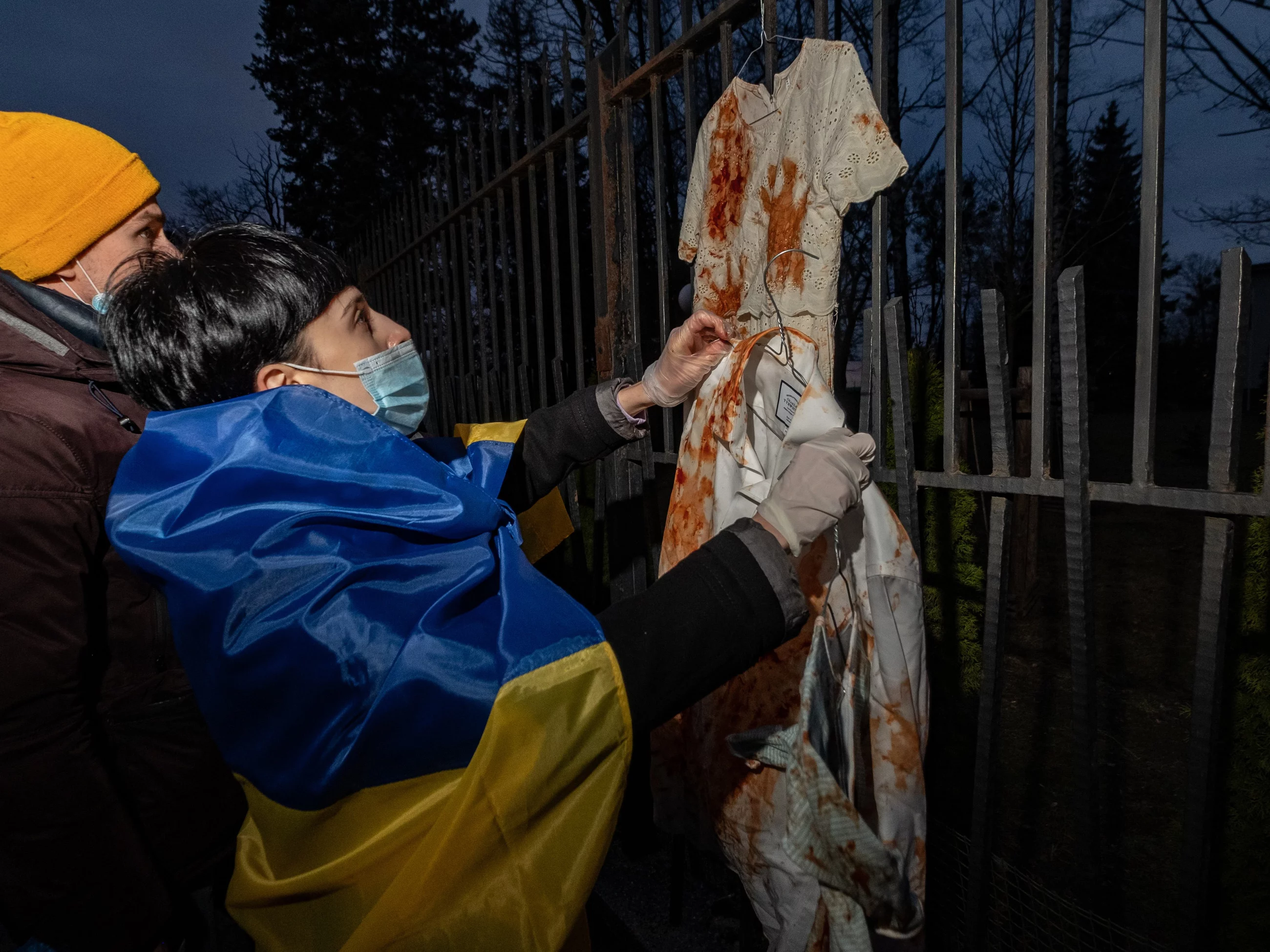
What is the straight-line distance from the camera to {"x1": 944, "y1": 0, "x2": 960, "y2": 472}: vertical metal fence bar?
1.64 meters

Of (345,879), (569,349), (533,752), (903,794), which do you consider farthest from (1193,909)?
(569,349)

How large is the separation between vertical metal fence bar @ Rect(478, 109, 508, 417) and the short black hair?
242 centimetres

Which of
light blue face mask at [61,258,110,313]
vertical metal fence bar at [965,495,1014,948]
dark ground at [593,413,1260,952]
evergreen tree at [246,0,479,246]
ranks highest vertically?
evergreen tree at [246,0,479,246]

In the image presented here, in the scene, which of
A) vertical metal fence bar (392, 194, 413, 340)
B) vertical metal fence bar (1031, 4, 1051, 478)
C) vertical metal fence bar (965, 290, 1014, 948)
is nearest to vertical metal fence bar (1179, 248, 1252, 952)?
vertical metal fence bar (1031, 4, 1051, 478)

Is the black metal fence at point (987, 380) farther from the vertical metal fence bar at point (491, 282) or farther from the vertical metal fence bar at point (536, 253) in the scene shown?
the vertical metal fence bar at point (491, 282)

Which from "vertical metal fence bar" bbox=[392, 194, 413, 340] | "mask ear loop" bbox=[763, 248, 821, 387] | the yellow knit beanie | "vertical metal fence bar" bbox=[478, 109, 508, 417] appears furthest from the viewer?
"vertical metal fence bar" bbox=[392, 194, 413, 340]

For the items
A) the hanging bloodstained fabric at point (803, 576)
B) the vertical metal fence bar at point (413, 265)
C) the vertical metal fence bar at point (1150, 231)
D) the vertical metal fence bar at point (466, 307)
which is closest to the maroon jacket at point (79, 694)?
the hanging bloodstained fabric at point (803, 576)

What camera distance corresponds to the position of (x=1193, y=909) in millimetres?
1433

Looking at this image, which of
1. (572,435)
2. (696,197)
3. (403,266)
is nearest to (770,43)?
(696,197)

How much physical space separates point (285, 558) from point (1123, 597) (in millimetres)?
9052

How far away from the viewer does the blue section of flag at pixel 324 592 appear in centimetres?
118

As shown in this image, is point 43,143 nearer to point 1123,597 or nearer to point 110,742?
point 110,742

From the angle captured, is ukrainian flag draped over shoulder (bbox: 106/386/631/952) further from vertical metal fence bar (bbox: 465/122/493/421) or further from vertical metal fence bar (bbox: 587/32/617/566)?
vertical metal fence bar (bbox: 465/122/493/421)

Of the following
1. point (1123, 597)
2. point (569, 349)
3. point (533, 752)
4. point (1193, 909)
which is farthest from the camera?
point (1123, 597)
